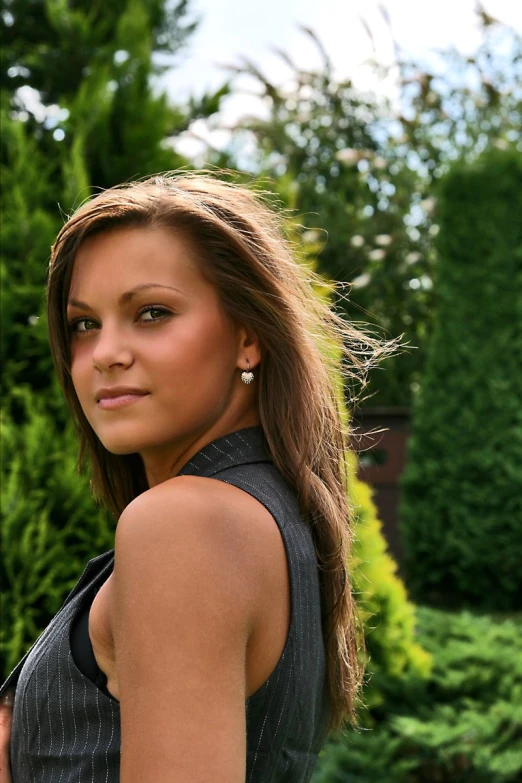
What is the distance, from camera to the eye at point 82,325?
1.31 meters

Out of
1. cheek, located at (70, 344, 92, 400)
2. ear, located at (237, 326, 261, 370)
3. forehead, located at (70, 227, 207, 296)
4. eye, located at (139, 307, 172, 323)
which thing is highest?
forehead, located at (70, 227, 207, 296)

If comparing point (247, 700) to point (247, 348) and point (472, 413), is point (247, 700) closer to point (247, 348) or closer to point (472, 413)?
point (247, 348)

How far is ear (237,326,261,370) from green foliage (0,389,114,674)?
4.73 feet

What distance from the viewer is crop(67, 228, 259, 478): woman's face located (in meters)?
1.17

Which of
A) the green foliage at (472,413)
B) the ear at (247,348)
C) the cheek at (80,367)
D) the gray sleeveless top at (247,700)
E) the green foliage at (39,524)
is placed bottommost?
the green foliage at (472,413)

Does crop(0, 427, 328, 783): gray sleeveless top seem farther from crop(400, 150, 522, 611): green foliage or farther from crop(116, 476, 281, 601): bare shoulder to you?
crop(400, 150, 522, 611): green foliage

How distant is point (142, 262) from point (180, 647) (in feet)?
1.64

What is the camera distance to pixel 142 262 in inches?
46.9

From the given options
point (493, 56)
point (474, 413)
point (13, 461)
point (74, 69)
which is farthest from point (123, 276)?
point (493, 56)

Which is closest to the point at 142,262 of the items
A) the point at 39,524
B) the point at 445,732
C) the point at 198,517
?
the point at 198,517

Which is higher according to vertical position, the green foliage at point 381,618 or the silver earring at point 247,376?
the silver earring at point 247,376

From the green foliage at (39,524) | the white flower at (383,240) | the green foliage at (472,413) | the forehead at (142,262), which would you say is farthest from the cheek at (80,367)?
the white flower at (383,240)

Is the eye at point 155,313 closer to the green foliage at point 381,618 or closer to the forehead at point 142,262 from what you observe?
the forehead at point 142,262

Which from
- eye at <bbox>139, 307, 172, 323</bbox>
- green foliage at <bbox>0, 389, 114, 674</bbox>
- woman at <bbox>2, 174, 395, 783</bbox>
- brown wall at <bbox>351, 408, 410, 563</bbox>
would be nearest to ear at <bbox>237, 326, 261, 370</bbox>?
woman at <bbox>2, 174, 395, 783</bbox>
